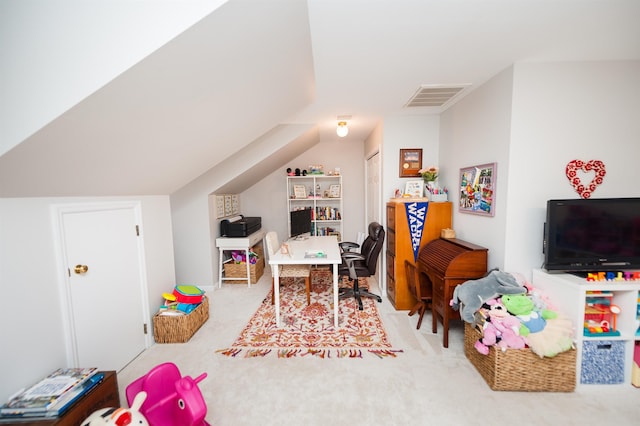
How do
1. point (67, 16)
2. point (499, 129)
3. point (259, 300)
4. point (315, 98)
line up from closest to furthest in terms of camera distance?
point (67, 16)
point (499, 129)
point (315, 98)
point (259, 300)

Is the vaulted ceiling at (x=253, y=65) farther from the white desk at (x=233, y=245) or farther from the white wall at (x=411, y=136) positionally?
the white desk at (x=233, y=245)

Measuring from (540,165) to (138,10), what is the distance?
9.69 ft

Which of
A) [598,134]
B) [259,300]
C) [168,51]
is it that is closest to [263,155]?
[259,300]

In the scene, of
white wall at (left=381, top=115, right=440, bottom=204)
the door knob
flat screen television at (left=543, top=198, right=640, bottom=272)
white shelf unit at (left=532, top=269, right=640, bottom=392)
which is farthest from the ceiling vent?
the door knob

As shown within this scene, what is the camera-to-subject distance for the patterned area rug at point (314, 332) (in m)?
2.34

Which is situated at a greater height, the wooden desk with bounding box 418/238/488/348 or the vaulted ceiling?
the vaulted ceiling

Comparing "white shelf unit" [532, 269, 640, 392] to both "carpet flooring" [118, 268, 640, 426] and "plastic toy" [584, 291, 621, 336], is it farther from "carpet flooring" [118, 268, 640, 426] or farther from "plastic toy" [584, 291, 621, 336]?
"carpet flooring" [118, 268, 640, 426]

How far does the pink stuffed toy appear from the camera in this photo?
179cm

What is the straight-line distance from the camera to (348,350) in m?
2.34

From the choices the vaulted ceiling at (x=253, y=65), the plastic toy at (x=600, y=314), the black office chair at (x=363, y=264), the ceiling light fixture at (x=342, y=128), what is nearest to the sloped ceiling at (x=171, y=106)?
the vaulted ceiling at (x=253, y=65)

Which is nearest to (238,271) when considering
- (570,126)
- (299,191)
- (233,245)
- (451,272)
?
(233,245)

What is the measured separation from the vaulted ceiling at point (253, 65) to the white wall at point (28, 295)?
0.49 feet

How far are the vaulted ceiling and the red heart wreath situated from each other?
2.78ft

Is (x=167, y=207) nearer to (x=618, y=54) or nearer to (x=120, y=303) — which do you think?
(x=120, y=303)
